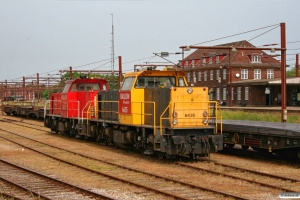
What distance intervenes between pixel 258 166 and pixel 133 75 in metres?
5.24

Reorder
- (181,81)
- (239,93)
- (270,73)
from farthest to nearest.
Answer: (270,73)
(239,93)
(181,81)

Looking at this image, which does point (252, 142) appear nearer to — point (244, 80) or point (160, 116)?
point (160, 116)

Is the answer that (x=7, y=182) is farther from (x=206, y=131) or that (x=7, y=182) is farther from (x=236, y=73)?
(x=236, y=73)

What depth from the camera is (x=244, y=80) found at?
67.2 metres

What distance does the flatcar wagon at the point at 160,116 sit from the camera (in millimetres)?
14125

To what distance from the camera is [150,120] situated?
1541cm

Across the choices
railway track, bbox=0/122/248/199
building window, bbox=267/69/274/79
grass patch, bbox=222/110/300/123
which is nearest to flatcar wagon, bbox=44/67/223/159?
railway track, bbox=0/122/248/199

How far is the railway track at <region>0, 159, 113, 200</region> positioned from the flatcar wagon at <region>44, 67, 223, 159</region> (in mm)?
3873

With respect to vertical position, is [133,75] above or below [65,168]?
above

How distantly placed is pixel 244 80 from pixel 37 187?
5894 cm

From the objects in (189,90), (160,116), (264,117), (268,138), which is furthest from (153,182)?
(264,117)

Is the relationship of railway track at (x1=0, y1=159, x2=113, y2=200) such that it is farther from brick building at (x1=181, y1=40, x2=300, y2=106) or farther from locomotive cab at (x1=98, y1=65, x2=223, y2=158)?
brick building at (x1=181, y1=40, x2=300, y2=106)

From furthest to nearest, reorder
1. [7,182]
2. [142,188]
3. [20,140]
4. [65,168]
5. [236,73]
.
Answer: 1. [236,73]
2. [20,140]
3. [65,168]
4. [7,182]
5. [142,188]

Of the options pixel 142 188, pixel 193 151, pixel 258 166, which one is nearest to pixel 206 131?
pixel 193 151
